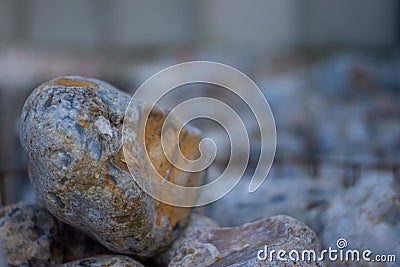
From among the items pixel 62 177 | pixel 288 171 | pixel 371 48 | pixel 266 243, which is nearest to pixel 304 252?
pixel 266 243

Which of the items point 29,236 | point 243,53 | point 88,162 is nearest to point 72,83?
point 88,162

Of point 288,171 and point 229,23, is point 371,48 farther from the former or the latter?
point 288,171

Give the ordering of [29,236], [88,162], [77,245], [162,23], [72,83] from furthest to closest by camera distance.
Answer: [162,23] < [77,245] < [29,236] < [72,83] < [88,162]

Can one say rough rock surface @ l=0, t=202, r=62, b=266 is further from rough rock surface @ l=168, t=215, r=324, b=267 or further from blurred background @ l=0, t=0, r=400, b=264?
blurred background @ l=0, t=0, r=400, b=264

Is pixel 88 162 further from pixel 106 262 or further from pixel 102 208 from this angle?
pixel 106 262

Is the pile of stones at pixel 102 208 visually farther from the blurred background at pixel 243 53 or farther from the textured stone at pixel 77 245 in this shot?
the blurred background at pixel 243 53

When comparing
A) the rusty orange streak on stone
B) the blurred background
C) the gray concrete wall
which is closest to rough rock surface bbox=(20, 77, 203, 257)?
the rusty orange streak on stone
